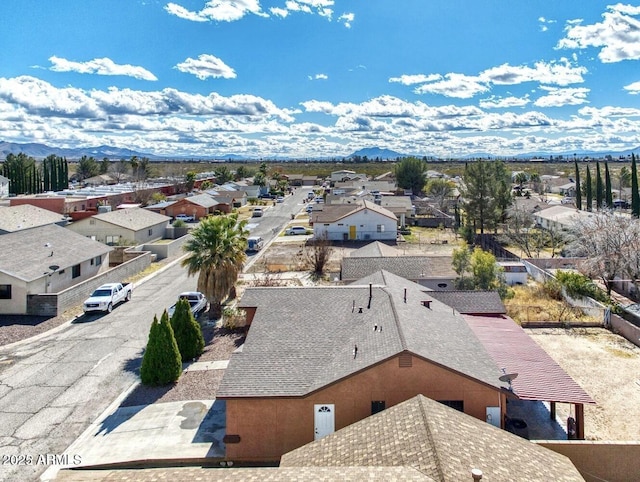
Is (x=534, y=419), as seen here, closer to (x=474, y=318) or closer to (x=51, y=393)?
(x=474, y=318)

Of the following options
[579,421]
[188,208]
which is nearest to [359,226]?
[188,208]

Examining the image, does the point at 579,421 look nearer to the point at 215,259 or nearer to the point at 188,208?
the point at 215,259

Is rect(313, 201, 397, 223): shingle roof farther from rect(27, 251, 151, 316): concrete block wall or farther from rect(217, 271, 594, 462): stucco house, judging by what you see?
rect(217, 271, 594, 462): stucco house

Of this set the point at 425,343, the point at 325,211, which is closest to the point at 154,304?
the point at 425,343

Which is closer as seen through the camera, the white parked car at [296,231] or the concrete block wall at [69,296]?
the concrete block wall at [69,296]

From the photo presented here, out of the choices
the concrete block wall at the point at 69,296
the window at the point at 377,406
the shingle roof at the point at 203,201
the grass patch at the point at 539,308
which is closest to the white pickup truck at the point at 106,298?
the concrete block wall at the point at 69,296

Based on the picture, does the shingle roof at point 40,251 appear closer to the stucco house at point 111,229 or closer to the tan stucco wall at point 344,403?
the stucco house at point 111,229
